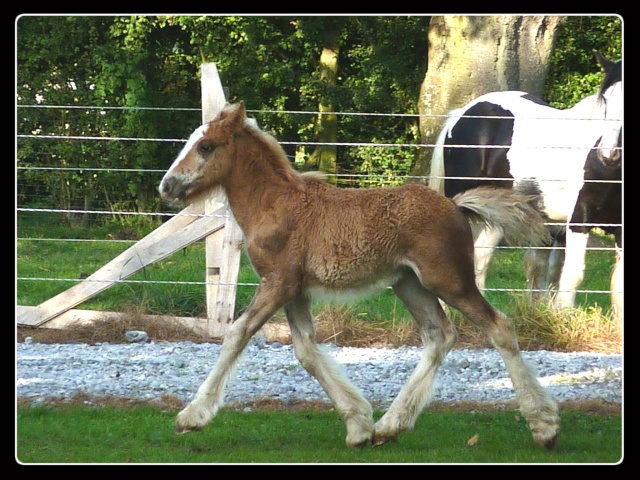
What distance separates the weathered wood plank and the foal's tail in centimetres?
301

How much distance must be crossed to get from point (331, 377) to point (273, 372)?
1.80 meters

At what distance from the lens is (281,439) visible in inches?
228

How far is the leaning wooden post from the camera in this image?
819 cm

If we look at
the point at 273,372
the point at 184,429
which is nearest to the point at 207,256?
the point at 273,372

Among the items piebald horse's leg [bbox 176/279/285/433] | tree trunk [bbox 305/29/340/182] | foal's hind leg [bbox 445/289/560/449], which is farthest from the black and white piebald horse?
tree trunk [bbox 305/29/340/182]

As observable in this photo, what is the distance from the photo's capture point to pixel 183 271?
33.8 ft

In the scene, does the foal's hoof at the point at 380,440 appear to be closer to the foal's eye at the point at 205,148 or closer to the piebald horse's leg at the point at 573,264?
the foal's eye at the point at 205,148

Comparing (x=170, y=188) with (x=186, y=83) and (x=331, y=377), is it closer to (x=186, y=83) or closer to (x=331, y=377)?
(x=331, y=377)

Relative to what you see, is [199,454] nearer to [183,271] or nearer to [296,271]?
[296,271]

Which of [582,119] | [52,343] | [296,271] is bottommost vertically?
[52,343]

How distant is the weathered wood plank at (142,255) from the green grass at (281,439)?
2210 millimetres

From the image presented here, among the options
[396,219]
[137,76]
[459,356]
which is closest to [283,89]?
[137,76]

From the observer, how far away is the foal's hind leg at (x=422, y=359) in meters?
5.71

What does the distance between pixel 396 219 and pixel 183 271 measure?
5.16 meters
